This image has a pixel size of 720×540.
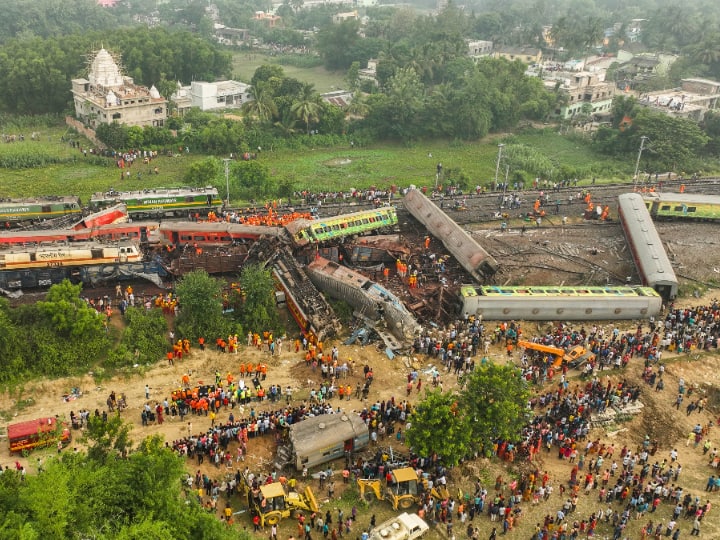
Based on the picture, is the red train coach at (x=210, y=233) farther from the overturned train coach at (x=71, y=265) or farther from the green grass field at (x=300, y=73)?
the green grass field at (x=300, y=73)

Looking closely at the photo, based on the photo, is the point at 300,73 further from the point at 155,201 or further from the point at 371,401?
the point at 371,401

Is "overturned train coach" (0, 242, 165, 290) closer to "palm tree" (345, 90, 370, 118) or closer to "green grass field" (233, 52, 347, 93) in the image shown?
"palm tree" (345, 90, 370, 118)

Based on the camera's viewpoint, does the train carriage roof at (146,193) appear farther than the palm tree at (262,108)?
No

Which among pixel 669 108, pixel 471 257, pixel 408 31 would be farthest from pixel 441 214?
pixel 408 31

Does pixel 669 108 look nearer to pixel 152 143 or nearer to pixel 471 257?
pixel 471 257

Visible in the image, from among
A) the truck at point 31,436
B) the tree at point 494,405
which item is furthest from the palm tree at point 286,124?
the tree at point 494,405

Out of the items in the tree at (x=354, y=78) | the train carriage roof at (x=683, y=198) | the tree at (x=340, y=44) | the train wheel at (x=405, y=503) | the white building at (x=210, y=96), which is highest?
the tree at (x=340, y=44)

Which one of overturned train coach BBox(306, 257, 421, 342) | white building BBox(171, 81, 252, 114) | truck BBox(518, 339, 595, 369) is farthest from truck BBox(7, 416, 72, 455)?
white building BBox(171, 81, 252, 114)

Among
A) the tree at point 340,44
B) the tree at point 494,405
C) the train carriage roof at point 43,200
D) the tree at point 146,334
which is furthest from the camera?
the tree at point 340,44
